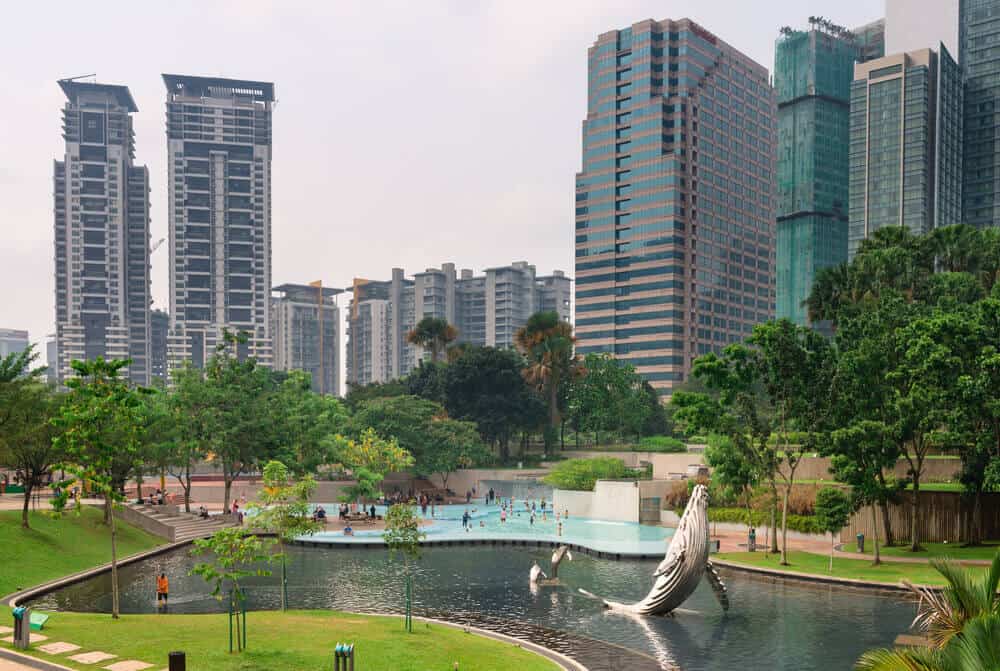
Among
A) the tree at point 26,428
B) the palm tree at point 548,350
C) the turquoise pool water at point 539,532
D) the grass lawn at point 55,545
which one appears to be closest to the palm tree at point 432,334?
the palm tree at point 548,350

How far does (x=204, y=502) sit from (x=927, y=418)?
64736 mm

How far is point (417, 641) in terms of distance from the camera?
24766 millimetres

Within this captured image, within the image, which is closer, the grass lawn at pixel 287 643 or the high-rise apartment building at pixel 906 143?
the grass lawn at pixel 287 643

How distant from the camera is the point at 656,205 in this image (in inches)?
6698

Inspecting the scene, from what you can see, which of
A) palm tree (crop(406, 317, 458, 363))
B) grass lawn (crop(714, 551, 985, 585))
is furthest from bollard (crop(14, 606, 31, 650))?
palm tree (crop(406, 317, 458, 363))

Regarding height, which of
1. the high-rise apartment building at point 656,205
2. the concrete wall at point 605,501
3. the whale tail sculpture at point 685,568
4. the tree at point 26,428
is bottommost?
the concrete wall at point 605,501

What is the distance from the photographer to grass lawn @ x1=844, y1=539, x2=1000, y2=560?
43.4 meters

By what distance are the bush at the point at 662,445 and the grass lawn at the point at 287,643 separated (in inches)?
2977

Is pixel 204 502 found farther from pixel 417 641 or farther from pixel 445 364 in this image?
pixel 417 641

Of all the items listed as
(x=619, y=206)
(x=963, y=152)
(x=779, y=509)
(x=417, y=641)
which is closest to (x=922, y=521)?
(x=779, y=509)

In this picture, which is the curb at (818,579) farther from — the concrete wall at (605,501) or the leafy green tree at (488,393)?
the leafy green tree at (488,393)

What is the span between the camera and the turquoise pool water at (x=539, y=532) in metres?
53.4

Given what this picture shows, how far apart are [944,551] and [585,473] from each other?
3534cm

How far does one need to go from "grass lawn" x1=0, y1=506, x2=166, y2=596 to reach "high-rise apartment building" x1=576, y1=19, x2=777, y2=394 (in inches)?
5097
